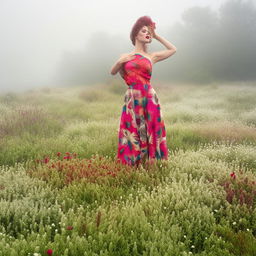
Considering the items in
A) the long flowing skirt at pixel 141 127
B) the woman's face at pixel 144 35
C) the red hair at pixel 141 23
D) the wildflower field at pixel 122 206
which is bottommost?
the wildflower field at pixel 122 206

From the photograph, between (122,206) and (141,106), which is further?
(141,106)

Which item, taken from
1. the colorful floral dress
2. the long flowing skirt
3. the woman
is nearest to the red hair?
the woman

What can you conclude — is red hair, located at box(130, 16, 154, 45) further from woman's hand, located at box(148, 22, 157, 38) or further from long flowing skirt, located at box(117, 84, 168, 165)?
long flowing skirt, located at box(117, 84, 168, 165)

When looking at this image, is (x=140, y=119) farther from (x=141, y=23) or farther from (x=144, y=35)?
(x=141, y=23)

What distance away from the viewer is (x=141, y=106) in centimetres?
529

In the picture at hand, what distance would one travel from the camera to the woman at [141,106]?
5215 millimetres

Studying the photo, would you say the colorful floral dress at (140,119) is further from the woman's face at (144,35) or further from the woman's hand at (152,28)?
the woman's hand at (152,28)

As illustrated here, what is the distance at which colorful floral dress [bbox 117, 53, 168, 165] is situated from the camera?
5.23 meters

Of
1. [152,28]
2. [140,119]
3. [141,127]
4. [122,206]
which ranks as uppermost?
[152,28]

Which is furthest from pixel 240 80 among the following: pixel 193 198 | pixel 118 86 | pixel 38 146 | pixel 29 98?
pixel 193 198

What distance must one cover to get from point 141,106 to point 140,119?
0.20 metres

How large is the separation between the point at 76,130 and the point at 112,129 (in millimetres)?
941

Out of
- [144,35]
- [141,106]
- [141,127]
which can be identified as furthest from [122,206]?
[144,35]

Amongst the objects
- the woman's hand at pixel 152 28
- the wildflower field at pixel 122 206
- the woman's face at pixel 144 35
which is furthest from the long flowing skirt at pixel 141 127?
the woman's hand at pixel 152 28
